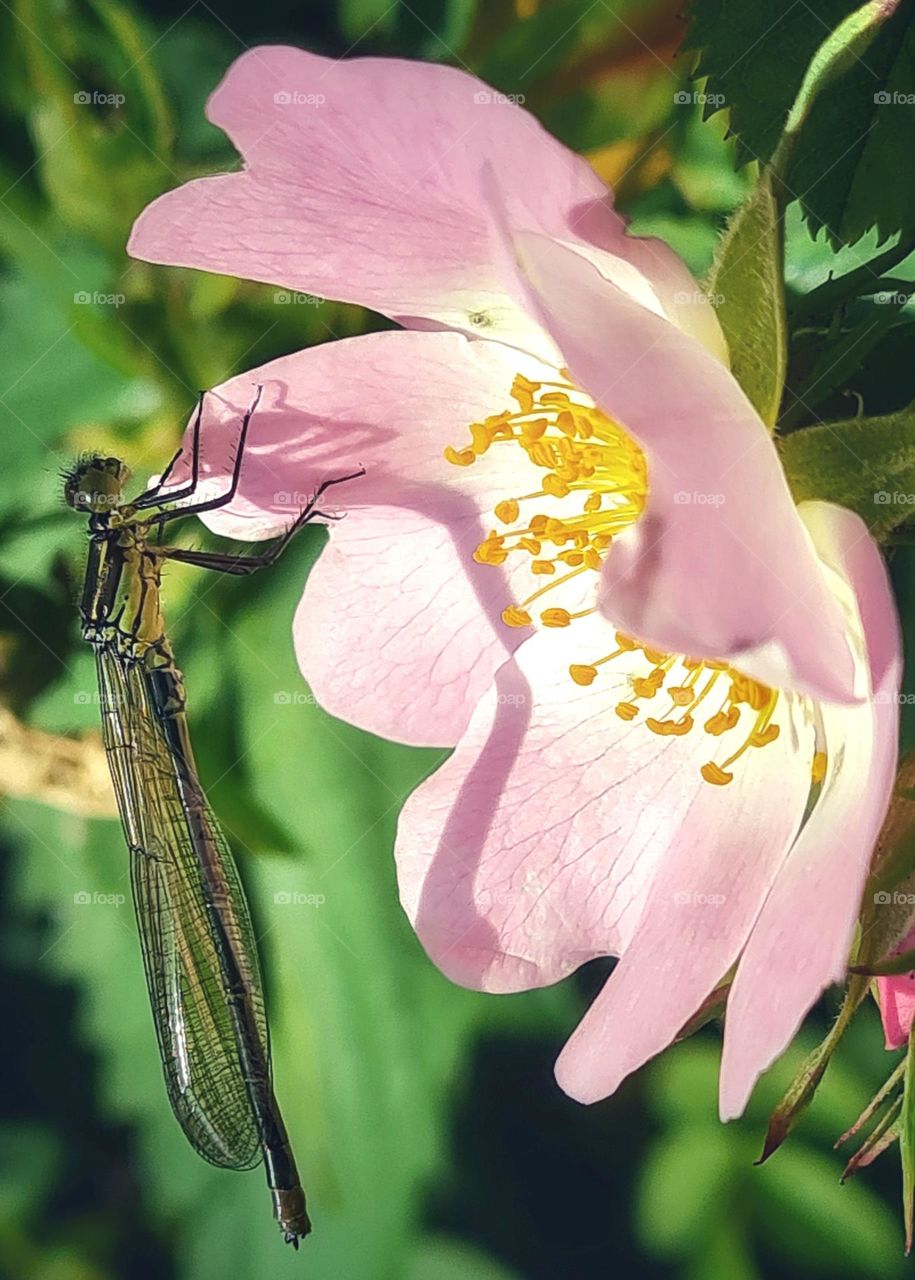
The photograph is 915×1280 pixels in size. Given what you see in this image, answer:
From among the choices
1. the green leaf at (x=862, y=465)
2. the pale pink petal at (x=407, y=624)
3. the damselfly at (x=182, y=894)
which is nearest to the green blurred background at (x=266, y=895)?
the damselfly at (x=182, y=894)

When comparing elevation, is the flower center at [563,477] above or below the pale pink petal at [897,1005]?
above

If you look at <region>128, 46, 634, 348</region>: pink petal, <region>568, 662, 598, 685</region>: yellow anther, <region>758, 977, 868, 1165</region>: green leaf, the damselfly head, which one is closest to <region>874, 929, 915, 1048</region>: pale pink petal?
<region>758, 977, 868, 1165</region>: green leaf

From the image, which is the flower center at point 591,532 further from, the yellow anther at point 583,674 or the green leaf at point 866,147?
the green leaf at point 866,147

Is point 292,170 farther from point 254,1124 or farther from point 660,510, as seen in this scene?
point 254,1124

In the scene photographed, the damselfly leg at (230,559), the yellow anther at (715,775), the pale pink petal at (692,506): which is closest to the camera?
the pale pink petal at (692,506)

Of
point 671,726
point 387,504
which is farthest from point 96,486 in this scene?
point 671,726

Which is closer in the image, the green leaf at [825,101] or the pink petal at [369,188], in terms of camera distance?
the pink petal at [369,188]
